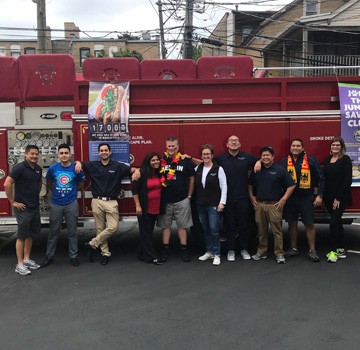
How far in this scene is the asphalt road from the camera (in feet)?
12.6

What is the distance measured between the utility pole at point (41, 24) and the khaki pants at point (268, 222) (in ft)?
35.1

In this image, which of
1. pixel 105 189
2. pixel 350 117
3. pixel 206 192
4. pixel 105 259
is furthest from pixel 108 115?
pixel 350 117

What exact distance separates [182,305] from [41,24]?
1245cm

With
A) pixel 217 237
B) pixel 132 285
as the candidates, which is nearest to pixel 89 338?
pixel 132 285

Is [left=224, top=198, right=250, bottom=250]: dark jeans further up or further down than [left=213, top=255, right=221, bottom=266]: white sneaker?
further up

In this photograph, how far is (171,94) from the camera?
6.46 metres

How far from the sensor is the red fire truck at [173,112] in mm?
6430

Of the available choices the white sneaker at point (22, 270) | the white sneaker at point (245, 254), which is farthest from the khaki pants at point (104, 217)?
the white sneaker at point (245, 254)

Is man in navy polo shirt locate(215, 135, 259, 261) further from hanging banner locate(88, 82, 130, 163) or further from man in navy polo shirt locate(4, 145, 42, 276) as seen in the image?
man in navy polo shirt locate(4, 145, 42, 276)

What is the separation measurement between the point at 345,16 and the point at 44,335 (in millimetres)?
20726

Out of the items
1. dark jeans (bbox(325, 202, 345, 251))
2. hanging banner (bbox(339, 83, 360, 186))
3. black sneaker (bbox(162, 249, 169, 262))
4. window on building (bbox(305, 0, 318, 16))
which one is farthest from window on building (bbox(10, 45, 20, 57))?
dark jeans (bbox(325, 202, 345, 251))

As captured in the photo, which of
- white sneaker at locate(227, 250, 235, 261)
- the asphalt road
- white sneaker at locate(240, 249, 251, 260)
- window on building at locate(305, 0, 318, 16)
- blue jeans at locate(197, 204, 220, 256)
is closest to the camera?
the asphalt road

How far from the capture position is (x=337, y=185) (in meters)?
6.25

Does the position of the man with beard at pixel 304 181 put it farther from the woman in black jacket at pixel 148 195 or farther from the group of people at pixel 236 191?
the woman in black jacket at pixel 148 195
